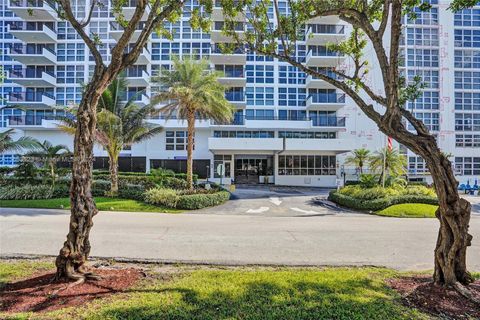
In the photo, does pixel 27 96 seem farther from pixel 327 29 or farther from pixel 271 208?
pixel 327 29

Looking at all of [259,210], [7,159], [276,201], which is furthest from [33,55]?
[259,210]

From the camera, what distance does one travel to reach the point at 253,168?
35844mm

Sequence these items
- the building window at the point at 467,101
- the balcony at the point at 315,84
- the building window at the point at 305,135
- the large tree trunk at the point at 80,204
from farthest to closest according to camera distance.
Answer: the building window at the point at 467,101
the building window at the point at 305,135
the balcony at the point at 315,84
the large tree trunk at the point at 80,204

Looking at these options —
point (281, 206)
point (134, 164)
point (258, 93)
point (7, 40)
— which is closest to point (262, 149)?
point (258, 93)

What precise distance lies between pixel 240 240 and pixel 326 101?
2810 centimetres

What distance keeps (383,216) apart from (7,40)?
1707 inches

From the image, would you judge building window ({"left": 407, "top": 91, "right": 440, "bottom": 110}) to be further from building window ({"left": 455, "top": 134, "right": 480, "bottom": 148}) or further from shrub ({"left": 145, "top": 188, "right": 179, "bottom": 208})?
shrub ({"left": 145, "top": 188, "right": 179, "bottom": 208})

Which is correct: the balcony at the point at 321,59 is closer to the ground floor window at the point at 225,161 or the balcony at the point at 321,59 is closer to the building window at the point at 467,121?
the ground floor window at the point at 225,161

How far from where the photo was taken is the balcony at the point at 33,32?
32.0m

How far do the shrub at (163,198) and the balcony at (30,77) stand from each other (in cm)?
2501

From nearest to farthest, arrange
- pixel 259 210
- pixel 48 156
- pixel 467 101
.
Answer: pixel 259 210, pixel 48 156, pixel 467 101

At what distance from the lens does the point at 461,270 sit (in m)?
4.82

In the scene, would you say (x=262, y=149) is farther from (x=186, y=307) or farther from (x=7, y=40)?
(x=7, y=40)

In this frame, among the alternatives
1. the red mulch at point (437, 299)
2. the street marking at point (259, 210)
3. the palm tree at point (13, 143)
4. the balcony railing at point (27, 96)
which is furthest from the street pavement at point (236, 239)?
the balcony railing at point (27, 96)
